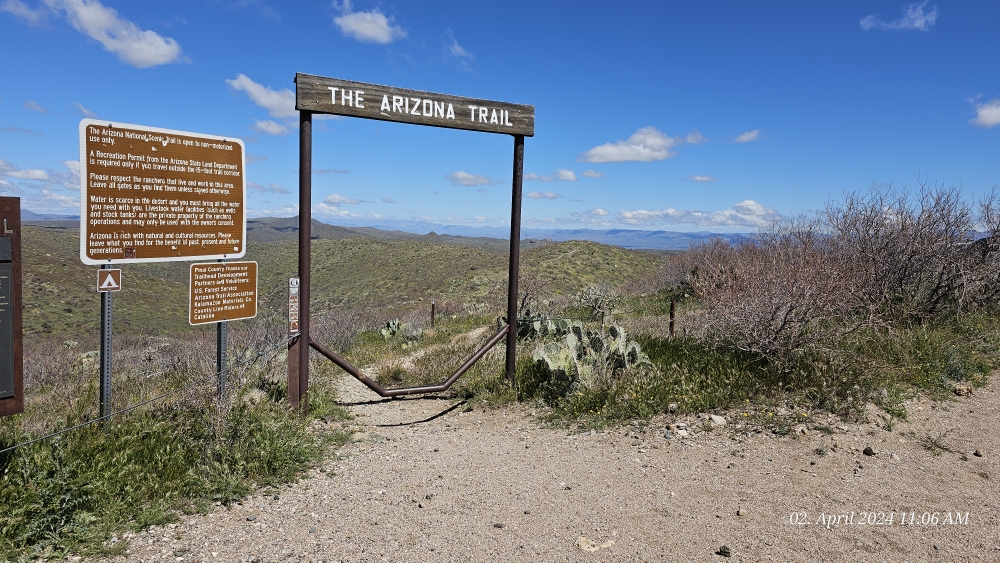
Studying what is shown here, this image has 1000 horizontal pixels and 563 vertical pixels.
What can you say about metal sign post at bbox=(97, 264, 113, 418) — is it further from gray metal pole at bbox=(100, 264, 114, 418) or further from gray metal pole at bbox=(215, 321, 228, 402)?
gray metal pole at bbox=(215, 321, 228, 402)

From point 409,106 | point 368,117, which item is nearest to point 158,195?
point 368,117

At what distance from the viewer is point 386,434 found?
218 inches

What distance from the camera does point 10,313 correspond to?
3398mm

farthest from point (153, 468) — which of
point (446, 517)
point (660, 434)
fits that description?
point (660, 434)

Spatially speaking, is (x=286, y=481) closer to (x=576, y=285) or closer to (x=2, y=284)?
(x=2, y=284)

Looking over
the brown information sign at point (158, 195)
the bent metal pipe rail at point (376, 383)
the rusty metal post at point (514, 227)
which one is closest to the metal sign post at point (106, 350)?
the brown information sign at point (158, 195)

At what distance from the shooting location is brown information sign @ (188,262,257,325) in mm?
4684

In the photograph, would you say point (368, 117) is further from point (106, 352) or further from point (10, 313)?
point (10, 313)

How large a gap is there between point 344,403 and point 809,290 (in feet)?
18.1

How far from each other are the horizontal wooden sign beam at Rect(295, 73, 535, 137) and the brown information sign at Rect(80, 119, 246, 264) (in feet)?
3.03

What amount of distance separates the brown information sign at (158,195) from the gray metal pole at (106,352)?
30 cm

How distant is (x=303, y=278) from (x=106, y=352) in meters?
1.76

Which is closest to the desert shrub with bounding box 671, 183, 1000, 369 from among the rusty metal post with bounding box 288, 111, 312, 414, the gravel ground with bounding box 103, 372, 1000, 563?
the gravel ground with bounding box 103, 372, 1000, 563

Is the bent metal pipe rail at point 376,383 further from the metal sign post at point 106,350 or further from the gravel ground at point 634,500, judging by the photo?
the metal sign post at point 106,350
